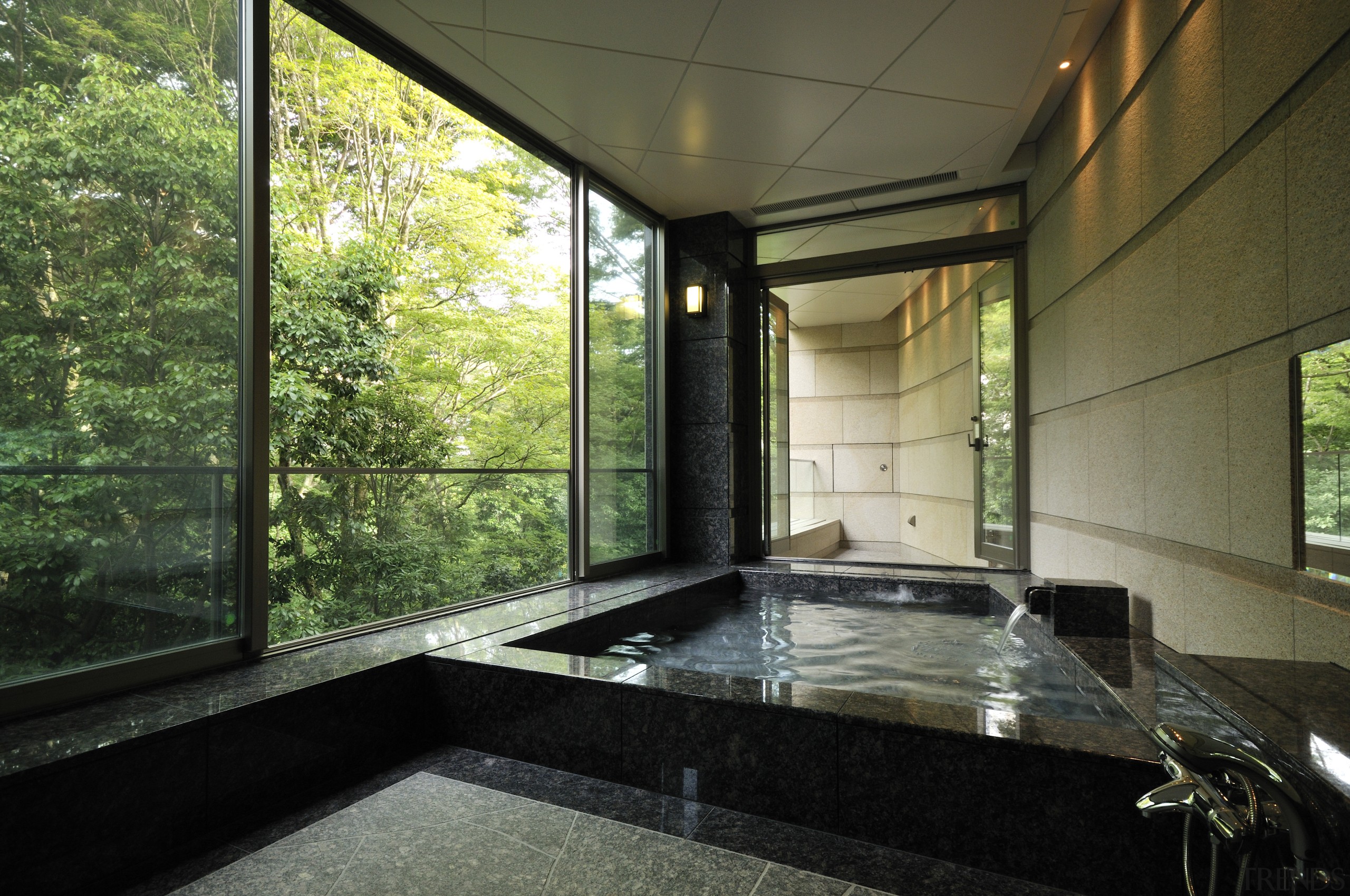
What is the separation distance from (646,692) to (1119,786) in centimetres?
119

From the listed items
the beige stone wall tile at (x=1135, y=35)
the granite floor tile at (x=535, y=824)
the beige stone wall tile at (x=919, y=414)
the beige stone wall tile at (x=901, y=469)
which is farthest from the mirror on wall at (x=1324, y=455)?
the beige stone wall tile at (x=901, y=469)

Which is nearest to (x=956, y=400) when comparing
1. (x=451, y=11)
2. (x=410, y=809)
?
(x=451, y=11)

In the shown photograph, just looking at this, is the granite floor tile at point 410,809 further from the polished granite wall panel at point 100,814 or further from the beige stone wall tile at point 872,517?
the beige stone wall tile at point 872,517

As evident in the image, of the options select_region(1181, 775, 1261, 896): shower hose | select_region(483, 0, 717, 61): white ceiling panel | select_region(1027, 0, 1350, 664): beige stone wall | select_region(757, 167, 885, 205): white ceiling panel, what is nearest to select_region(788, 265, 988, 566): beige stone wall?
select_region(757, 167, 885, 205): white ceiling panel

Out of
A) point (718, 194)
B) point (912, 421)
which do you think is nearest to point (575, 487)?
Answer: point (718, 194)

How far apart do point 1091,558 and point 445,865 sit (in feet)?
11.3

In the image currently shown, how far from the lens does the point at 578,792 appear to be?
78.2 inches

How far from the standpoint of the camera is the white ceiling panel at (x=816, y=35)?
9.57 feet

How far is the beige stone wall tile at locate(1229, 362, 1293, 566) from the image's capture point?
1.95 m

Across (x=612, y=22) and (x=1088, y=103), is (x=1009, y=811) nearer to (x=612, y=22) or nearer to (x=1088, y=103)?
(x=612, y=22)

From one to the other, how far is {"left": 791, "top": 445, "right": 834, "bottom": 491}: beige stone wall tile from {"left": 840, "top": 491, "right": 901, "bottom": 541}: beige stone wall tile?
0.29 meters

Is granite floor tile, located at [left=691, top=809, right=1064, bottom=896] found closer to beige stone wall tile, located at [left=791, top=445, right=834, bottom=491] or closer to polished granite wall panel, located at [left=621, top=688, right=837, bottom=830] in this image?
polished granite wall panel, located at [left=621, top=688, right=837, bottom=830]

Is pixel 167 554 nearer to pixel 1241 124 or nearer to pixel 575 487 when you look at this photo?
pixel 575 487

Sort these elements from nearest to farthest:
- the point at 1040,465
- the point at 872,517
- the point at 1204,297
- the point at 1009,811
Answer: the point at 1009,811
the point at 1204,297
the point at 1040,465
the point at 872,517
